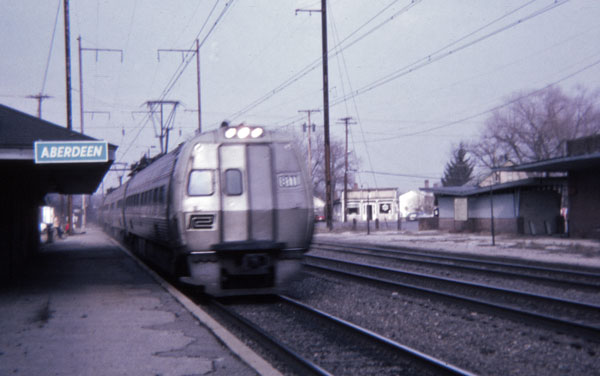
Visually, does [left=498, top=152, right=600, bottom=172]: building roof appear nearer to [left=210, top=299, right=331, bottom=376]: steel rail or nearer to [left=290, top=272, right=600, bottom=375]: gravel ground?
[left=290, top=272, right=600, bottom=375]: gravel ground

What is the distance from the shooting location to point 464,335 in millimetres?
7918

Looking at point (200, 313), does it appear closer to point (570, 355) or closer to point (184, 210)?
point (184, 210)

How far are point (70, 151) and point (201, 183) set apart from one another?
90.6 inches

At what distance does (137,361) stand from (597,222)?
2420 cm

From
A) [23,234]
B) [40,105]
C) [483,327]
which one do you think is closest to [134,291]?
[483,327]

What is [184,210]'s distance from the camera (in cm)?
1027

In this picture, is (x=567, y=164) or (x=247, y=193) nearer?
(x=247, y=193)

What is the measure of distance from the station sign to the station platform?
→ 2449mm

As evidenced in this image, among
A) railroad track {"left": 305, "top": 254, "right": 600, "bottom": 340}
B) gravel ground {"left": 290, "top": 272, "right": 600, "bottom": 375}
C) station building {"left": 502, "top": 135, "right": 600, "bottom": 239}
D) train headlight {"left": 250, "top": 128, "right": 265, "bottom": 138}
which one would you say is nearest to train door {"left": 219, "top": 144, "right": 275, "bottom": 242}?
train headlight {"left": 250, "top": 128, "right": 265, "bottom": 138}

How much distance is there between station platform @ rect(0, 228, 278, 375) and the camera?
6172 mm

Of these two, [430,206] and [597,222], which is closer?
[597,222]

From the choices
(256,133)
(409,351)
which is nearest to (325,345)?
(409,351)

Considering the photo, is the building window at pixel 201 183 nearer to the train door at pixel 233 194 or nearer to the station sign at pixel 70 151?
the train door at pixel 233 194

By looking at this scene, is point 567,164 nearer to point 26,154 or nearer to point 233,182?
point 233,182
